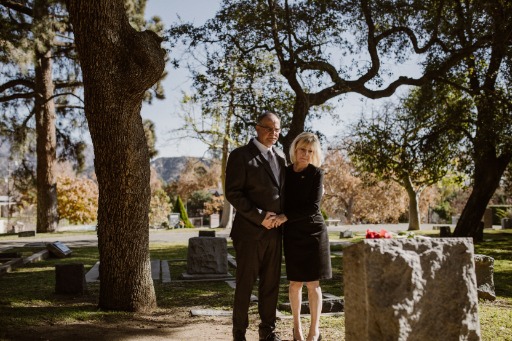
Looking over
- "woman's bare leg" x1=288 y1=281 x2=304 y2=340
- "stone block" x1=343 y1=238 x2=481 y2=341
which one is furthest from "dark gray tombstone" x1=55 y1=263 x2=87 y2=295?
"stone block" x1=343 y1=238 x2=481 y2=341

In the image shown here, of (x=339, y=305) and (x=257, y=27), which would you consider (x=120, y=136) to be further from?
(x=257, y=27)

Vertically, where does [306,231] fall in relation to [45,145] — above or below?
below

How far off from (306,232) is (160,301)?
3.73 meters

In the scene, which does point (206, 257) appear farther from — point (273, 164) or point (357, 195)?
point (357, 195)

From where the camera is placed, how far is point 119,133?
21.4 feet

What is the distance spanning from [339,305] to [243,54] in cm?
918

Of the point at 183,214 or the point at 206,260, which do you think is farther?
the point at 183,214

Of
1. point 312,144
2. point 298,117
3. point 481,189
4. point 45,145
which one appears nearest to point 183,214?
point 45,145

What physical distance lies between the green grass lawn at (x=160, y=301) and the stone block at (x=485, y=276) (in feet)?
0.47

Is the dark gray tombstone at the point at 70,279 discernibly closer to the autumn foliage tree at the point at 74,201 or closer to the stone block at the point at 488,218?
the stone block at the point at 488,218

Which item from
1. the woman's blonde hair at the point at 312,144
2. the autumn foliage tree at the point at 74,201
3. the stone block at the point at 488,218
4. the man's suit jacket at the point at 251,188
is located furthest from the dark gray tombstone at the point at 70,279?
the autumn foliage tree at the point at 74,201

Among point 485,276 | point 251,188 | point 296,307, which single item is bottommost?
point 485,276

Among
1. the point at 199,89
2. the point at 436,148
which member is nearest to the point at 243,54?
the point at 199,89

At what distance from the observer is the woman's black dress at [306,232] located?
15.9 ft
